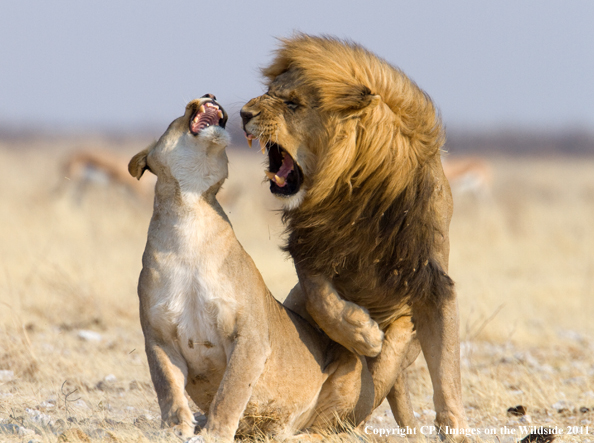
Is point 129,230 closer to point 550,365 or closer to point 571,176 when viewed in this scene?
point 550,365

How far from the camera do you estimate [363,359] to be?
4.03 metres

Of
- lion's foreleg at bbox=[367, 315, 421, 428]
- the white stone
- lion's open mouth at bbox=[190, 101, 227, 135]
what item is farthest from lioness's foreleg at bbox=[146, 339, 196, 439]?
the white stone

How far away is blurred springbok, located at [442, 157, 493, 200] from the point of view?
64.3ft

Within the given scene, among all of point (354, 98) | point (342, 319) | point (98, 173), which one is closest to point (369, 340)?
point (342, 319)

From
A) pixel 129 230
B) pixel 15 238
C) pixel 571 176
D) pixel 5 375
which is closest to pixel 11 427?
pixel 5 375

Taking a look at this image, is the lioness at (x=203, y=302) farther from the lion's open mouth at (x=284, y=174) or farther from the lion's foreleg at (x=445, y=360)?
the lion's foreleg at (x=445, y=360)

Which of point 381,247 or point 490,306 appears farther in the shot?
point 490,306

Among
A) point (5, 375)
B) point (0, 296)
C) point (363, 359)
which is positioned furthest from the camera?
point (0, 296)

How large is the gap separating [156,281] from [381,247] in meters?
1.07

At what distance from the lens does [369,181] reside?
375 centimetres

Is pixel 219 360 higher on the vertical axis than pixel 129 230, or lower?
higher

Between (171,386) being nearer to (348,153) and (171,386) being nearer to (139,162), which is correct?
(139,162)

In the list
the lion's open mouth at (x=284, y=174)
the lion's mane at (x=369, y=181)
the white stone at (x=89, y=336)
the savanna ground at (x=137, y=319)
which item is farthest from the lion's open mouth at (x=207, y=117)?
the white stone at (x=89, y=336)

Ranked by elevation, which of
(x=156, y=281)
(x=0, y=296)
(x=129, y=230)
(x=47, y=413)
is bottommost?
(x=129, y=230)
